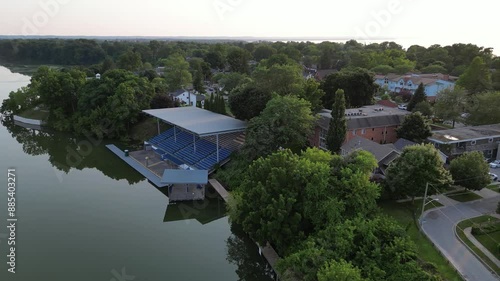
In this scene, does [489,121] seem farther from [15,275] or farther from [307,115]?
[15,275]

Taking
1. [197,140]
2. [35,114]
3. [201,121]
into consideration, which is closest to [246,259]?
[201,121]

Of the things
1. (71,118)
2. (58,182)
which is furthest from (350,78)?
(71,118)

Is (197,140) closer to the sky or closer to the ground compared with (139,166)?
closer to the sky

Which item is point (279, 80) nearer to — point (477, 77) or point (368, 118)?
point (368, 118)

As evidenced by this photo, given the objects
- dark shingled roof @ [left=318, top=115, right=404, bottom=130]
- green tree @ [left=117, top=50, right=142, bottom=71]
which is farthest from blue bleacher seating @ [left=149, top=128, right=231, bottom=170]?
green tree @ [left=117, top=50, right=142, bottom=71]

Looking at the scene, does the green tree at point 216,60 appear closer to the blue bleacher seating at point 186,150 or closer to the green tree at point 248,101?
the blue bleacher seating at point 186,150

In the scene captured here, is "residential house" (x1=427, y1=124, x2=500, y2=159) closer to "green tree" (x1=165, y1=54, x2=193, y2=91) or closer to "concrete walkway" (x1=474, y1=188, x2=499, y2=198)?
"concrete walkway" (x1=474, y1=188, x2=499, y2=198)
